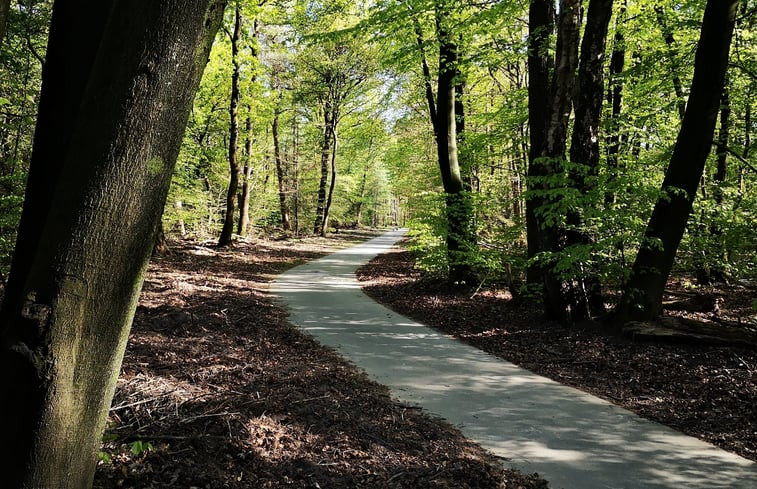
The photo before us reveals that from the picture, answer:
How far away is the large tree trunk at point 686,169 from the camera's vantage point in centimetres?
675

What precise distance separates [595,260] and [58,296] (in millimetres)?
7495

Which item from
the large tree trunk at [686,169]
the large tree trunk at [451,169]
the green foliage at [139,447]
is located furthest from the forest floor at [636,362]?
the green foliage at [139,447]

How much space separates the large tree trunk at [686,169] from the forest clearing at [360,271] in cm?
3

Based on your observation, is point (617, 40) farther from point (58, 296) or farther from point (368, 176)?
point (368, 176)

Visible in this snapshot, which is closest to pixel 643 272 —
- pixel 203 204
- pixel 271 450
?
pixel 271 450

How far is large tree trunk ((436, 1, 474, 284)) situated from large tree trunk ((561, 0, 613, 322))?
337 centimetres

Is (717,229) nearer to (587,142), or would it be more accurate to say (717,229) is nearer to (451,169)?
(587,142)

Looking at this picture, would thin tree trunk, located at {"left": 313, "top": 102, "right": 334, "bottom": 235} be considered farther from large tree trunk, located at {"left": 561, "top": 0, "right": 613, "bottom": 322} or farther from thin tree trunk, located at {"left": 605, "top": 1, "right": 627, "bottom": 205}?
large tree trunk, located at {"left": 561, "top": 0, "right": 613, "bottom": 322}

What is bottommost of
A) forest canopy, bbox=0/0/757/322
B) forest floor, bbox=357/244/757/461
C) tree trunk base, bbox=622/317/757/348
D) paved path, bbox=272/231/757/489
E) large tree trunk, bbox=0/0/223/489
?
paved path, bbox=272/231/757/489

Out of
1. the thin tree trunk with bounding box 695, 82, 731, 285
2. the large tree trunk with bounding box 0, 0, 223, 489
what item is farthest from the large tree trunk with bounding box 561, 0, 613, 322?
the large tree trunk with bounding box 0, 0, 223, 489

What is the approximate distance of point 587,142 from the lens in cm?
757

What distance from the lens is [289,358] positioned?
19.7ft

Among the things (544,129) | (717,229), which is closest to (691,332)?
(544,129)

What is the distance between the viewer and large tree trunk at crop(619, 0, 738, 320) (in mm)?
6750
